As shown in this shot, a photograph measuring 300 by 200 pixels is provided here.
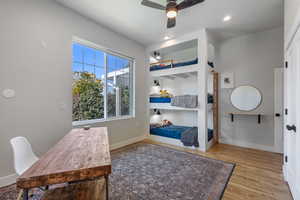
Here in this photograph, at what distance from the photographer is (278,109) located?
3186 millimetres

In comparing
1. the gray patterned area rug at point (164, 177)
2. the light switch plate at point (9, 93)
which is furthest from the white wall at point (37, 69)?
the gray patterned area rug at point (164, 177)

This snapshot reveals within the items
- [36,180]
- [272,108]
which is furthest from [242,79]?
[36,180]

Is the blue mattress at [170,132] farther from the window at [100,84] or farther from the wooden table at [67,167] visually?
the wooden table at [67,167]

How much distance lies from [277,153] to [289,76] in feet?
7.44

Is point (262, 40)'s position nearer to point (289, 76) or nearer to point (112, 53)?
point (289, 76)

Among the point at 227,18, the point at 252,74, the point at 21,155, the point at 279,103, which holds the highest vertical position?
the point at 227,18

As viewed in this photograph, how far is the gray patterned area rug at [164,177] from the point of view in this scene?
68.5 inches

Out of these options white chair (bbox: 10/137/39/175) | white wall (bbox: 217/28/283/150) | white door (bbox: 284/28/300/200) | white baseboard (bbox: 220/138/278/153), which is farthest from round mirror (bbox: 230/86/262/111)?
white chair (bbox: 10/137/39/175)

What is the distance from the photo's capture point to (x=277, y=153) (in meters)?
3.18

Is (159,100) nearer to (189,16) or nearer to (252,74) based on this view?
(189,16)

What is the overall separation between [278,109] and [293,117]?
1.85m

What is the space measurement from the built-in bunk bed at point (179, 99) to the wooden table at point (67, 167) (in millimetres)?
2600

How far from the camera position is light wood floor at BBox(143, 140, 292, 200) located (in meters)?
1.77

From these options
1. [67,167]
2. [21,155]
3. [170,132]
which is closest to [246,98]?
[170,132]
